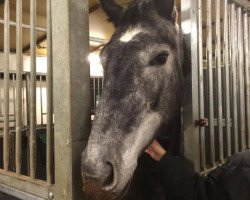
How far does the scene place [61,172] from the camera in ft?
3.96

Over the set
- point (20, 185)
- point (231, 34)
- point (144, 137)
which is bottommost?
point (20, 185)

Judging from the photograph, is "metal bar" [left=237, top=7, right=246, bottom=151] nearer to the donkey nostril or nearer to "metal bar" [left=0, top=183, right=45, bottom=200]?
the donkey nostril

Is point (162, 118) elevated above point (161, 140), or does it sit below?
above

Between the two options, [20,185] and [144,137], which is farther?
[20,185]

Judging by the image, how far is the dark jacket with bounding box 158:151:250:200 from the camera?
1.20 meters

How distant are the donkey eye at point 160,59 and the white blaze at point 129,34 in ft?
0.46

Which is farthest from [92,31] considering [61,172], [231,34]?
[61,172]

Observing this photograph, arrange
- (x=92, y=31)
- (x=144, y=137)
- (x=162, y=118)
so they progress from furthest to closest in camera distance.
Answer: (x=92, y=31) → (x=162, y=118) → (x=144, y=137)

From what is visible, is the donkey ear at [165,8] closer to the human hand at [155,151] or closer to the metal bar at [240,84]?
the human hand at [155,151]

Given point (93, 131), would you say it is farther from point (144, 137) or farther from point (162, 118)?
point (162, 118)

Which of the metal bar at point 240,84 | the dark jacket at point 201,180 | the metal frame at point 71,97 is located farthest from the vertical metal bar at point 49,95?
the metal bar at point 240,84

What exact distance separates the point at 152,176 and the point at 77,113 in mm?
545

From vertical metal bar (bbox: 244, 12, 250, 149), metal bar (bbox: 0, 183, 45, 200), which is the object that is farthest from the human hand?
vertical metal bar (bbox: 244, 12, 250, 149)

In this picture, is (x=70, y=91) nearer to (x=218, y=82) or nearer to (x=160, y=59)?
(x=160, y=59)
